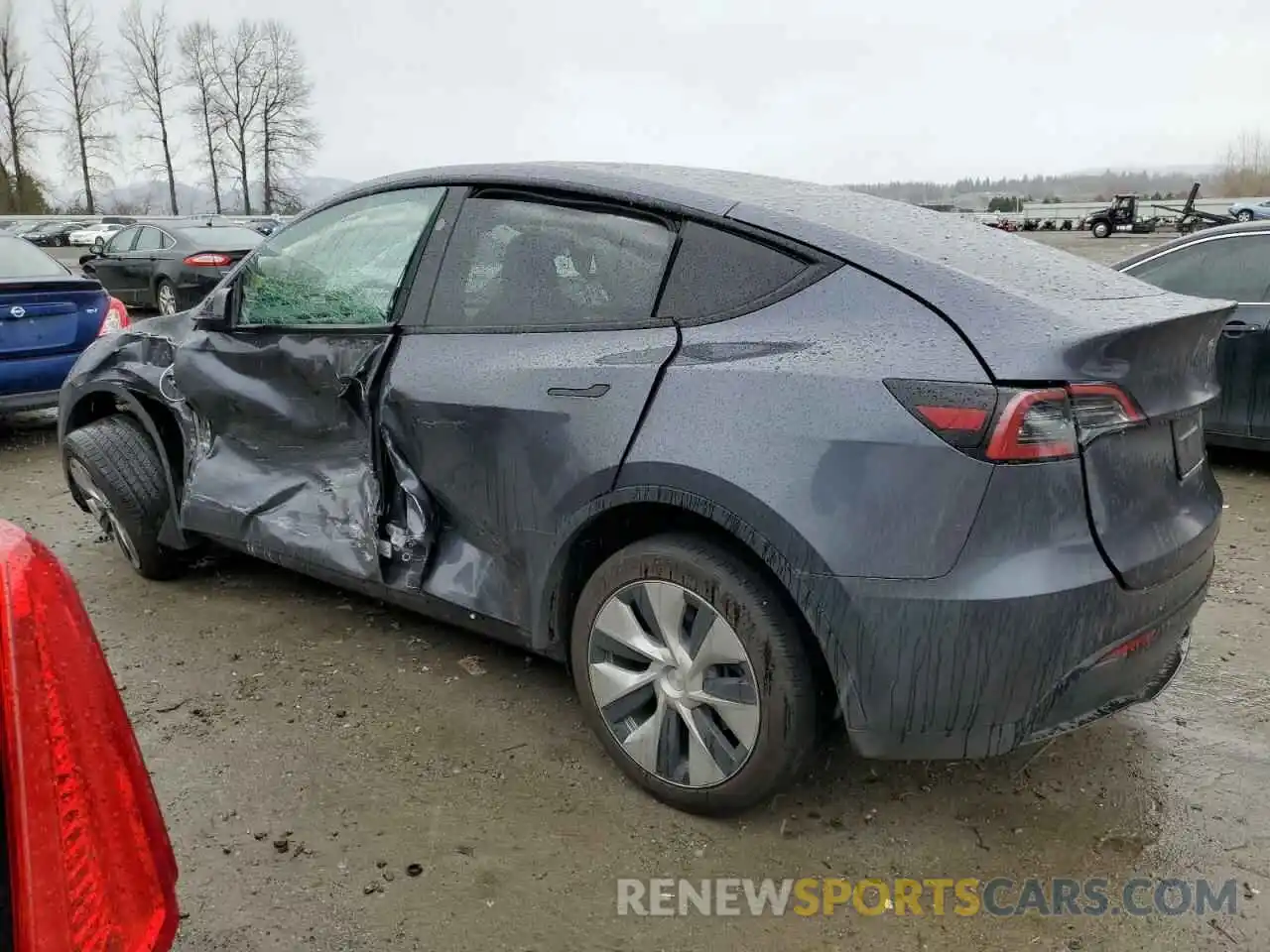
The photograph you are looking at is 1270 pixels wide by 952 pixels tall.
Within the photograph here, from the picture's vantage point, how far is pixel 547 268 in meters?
2.70

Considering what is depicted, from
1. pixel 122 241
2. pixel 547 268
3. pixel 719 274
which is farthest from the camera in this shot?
pixel 122 241

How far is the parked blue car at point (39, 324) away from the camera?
6273 millimetres

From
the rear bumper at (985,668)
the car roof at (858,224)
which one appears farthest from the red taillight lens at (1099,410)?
the rear bumper at (985,668)

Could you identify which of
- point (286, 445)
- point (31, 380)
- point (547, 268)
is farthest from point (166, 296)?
point (547, 268)

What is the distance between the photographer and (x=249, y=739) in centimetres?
287

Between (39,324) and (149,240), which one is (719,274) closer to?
(39,324)

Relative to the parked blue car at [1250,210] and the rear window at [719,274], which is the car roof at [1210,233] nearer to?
the rear window at [719,274]

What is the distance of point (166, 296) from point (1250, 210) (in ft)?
137

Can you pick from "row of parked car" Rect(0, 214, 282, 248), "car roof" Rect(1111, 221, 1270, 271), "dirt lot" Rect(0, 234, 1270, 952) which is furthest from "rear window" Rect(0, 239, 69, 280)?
"row of parked car" Rect(0, 214, 282, 248)

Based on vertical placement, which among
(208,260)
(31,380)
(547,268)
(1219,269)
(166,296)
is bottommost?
(166,296)

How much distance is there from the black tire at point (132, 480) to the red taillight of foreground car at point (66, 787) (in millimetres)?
2688

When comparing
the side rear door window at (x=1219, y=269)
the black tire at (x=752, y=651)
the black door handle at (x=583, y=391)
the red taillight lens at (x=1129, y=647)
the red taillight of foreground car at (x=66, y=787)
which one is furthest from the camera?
the side rear door window at (x=1219, y=269)

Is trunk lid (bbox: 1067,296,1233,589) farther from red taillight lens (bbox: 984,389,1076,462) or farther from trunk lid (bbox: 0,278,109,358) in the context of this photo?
trunk lid (bbox: 0,278,109,358)

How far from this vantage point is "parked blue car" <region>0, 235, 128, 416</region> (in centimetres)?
627
